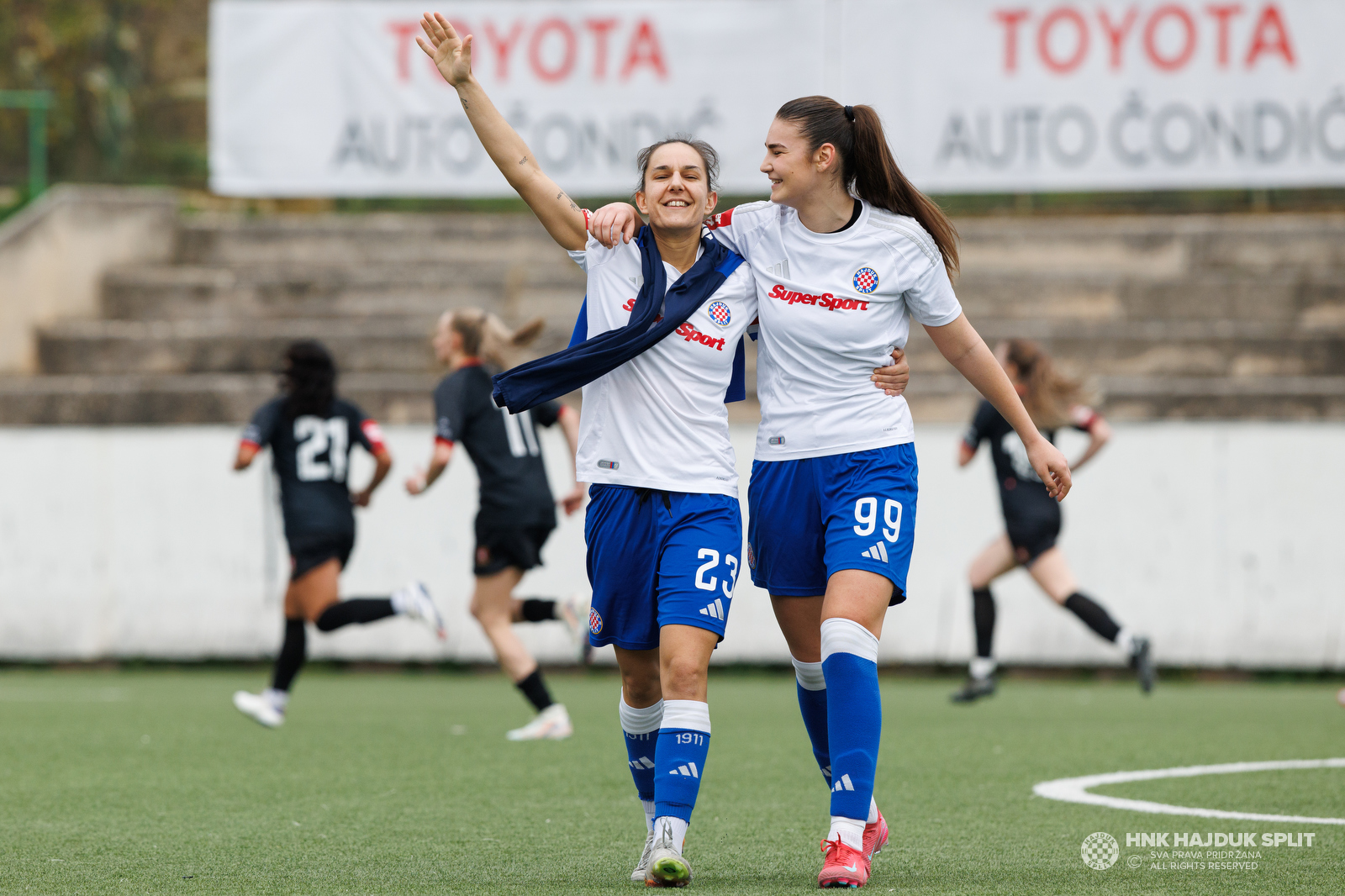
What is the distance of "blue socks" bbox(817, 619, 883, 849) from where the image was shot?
4.29 metres

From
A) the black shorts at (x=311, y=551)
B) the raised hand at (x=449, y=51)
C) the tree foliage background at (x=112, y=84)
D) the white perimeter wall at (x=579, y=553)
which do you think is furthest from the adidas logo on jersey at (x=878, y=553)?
the tree foliage background at (x=112, y=84)

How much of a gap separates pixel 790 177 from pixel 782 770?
10.1ft

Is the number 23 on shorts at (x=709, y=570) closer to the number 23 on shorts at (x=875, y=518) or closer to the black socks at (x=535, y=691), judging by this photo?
the number 23 on shorts at (x=875, y=518)

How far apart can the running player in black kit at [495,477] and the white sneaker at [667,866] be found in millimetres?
3980

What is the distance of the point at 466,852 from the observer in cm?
490

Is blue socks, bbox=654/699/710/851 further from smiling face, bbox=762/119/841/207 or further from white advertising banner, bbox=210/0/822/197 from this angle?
white advertising banner, bbox=210/0/822/197

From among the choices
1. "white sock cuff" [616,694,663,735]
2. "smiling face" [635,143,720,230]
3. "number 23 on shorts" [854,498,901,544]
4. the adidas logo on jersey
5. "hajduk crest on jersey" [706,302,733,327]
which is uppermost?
"smiling face" [635,143,720,230]

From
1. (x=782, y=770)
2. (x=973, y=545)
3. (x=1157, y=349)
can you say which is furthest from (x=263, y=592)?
(x=1157, y=349)

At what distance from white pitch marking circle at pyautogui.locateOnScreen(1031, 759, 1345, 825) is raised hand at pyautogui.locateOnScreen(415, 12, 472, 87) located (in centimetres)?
323

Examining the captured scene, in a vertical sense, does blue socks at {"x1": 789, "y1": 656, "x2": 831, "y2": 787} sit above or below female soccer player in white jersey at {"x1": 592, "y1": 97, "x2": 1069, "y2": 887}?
below

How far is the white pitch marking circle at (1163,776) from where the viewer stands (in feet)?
17.7

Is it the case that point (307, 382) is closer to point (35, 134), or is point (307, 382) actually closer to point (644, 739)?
point (644, 739)

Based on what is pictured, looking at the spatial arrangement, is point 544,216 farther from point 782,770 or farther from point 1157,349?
point 1157,349

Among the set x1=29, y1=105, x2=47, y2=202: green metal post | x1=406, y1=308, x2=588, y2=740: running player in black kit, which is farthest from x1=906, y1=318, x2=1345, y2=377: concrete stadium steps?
x1=29, y1=105, x2=47, y2=202: green metal post
